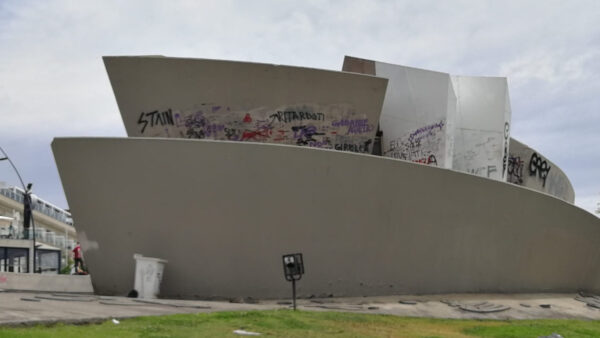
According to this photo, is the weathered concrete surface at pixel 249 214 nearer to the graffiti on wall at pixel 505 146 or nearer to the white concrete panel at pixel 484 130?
the white concrete panel at pixel 484 130

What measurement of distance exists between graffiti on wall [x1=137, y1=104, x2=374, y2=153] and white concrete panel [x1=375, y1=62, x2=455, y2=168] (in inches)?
109

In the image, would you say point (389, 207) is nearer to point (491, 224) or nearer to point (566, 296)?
point (491, 224)

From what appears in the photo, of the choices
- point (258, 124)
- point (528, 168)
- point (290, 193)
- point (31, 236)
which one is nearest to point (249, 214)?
point (290, 193)

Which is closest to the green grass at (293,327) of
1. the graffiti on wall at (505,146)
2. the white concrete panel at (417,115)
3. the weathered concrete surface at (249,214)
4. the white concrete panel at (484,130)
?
the weathered concrete surface at (249,214)

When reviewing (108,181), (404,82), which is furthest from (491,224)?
(108,181)

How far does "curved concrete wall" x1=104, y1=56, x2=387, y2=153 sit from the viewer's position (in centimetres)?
1720

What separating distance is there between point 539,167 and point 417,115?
31.6 feet

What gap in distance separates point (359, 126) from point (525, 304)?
6.68 metres

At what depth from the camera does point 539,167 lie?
27.4 meters

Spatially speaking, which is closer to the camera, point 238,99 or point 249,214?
point 249,214

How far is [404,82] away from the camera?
20719 mm

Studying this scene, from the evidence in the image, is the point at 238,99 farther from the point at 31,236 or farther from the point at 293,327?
the point at 31,236

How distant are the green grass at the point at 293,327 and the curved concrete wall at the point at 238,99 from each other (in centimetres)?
713

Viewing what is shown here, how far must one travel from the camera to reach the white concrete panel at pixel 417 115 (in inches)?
781
